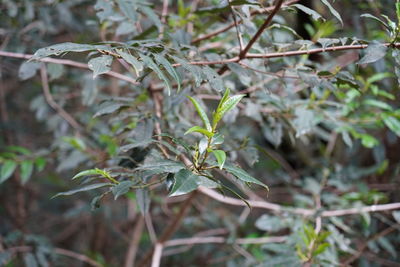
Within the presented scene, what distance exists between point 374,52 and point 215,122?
31 centimetres

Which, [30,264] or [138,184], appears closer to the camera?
[138,184]

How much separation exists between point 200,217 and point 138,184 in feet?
3.59

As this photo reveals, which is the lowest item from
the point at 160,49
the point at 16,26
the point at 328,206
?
the point at 328,206

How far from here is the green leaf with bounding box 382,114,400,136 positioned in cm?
114

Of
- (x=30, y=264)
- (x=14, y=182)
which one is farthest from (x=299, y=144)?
(x=14, y=182)

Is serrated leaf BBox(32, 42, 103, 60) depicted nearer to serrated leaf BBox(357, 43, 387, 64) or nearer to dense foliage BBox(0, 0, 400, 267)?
dense foliage BBox(0, 0, 400, 267)

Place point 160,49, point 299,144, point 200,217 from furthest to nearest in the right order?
point 299,144 → point 200,217 → point 160,49

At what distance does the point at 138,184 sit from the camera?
73cm

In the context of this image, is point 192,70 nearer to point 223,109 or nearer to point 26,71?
point 223,109

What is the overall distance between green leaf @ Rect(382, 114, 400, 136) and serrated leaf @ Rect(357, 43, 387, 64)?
1.61 feet

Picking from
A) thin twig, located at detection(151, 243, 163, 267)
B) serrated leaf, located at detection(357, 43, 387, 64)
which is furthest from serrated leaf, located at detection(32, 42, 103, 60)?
thin twig, located at detection(151, 243, 163, 267)

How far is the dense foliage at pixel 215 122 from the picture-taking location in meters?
0.70

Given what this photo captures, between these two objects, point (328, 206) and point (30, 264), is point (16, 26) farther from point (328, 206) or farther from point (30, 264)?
point (328, 206)

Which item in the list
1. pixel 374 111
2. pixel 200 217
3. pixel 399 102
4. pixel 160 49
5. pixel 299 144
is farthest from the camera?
pixel 299 144
